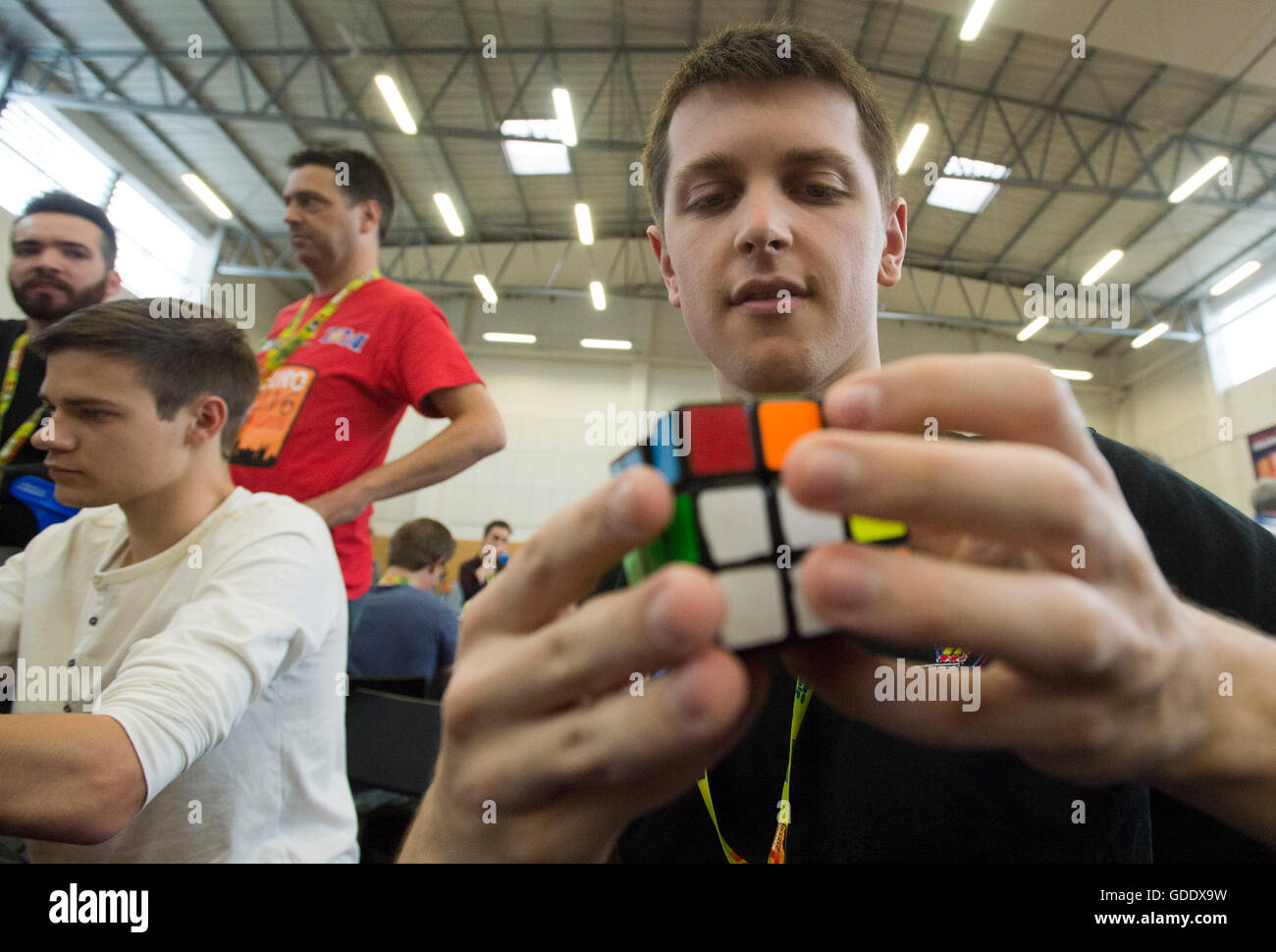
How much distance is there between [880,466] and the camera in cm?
32

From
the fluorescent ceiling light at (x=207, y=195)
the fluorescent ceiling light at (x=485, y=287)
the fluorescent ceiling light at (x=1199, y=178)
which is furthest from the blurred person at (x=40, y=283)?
the fluorescent ceiling light at (x=1199, y=178)

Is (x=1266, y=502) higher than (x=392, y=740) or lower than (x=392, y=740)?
higher

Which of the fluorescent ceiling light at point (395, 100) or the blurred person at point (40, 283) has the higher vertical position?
the fluorescent ceiling light at point (395, 100)

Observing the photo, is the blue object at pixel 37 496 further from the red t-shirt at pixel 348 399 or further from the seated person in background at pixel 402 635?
the seated person in background at pixel 402 635

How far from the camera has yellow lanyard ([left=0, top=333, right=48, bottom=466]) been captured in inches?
81.5

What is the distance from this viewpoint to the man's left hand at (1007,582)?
1.03ft

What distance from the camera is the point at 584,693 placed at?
1.16ft

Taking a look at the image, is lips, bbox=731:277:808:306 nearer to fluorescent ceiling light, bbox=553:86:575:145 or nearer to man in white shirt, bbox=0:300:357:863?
man in white shirt, bbox=0:300:357:863

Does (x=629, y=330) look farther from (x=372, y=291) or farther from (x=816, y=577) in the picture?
(x=816, y=577)

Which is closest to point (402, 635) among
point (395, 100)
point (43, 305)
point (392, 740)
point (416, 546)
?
point (416, 546)

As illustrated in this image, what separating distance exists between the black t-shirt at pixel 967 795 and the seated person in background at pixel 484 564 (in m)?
4.60

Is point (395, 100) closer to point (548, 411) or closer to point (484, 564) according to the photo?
point (484, 564)

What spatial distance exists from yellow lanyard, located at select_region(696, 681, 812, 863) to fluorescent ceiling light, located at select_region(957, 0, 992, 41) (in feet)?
22.1

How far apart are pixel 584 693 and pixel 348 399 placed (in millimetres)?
1733
